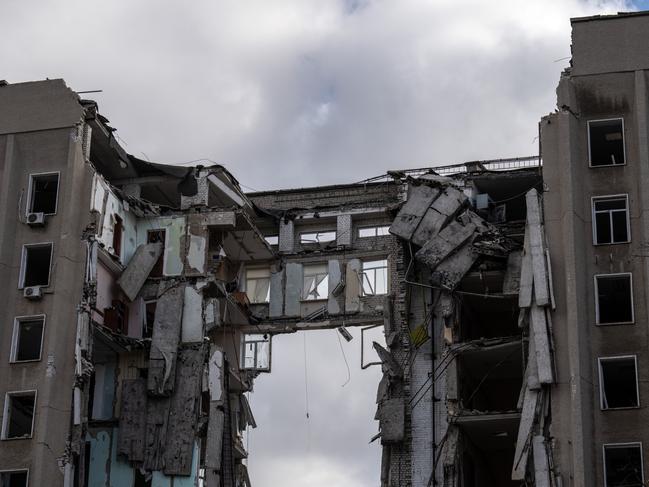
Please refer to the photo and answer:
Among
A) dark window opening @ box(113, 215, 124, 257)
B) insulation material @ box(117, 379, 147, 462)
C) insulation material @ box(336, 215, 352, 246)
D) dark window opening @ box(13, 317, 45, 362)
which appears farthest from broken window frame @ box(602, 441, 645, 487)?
dark window opening @ box(113, 215, 124, 257)

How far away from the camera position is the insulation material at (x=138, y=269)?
181ft

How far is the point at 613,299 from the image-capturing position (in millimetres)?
47750

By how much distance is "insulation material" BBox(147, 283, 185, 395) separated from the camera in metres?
52.9

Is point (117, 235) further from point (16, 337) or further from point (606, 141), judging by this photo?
point (606, 141)

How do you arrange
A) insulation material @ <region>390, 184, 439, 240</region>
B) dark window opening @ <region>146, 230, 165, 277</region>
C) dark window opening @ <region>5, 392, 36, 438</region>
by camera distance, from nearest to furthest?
dark window opening @ <region>5, 392, 36, 438</region>, dark window opening @ <region>146, 230, 165, 277</region>, insulation material @ <region>390, 184, 439, 240</region>

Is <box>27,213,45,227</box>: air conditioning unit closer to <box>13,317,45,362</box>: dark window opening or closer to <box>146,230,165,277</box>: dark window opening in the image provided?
<box>13,317,45,362</box>: dark window opening

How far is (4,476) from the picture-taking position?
48.3m

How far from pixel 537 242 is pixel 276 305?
14.9m

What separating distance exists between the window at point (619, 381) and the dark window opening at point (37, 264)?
20.9 metres

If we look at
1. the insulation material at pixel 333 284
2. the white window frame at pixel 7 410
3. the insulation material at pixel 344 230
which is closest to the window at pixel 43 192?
the white window frame at pixel 7 410

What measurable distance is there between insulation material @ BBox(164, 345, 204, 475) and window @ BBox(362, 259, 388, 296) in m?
8.66

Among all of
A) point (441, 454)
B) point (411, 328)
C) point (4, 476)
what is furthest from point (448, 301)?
point (4, 476)

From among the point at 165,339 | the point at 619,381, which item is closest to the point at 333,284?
the point at 165,339

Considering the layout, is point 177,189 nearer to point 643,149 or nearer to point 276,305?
point 276,305
